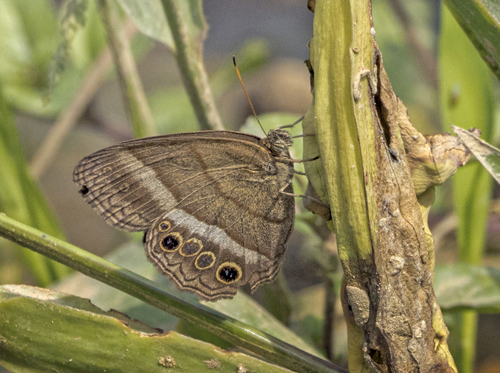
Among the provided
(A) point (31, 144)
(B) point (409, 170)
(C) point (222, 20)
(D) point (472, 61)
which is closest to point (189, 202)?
(B) point (409, 170)

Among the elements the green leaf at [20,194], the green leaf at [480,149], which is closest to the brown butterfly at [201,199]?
the green leaf at [480,149]

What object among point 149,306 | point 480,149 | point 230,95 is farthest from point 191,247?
point 230,95

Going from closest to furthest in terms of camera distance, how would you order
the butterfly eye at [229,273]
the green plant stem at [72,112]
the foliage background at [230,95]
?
1. the butterfly eye at [229,273]
2. the foliage background at [230,95]
3. the green plant stem at [72,112]

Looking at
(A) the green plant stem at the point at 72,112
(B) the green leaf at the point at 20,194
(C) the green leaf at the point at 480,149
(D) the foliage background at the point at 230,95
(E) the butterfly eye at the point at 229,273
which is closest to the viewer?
(C) the green leaf at the point at 480,149

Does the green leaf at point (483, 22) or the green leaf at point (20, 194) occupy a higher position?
the green leaf at point (483, 22)

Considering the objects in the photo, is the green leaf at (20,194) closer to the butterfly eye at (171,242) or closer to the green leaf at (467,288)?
the butterfly eye at (171,242)

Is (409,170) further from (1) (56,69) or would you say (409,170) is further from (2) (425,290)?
(1) (56,69)

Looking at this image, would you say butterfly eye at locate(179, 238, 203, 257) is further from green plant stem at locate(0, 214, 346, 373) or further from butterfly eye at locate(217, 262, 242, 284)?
green plant stem at locate(0, 214, 346, 373)

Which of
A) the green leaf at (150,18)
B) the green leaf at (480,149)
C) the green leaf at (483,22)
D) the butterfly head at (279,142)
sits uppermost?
the green leaf at (150,18)
